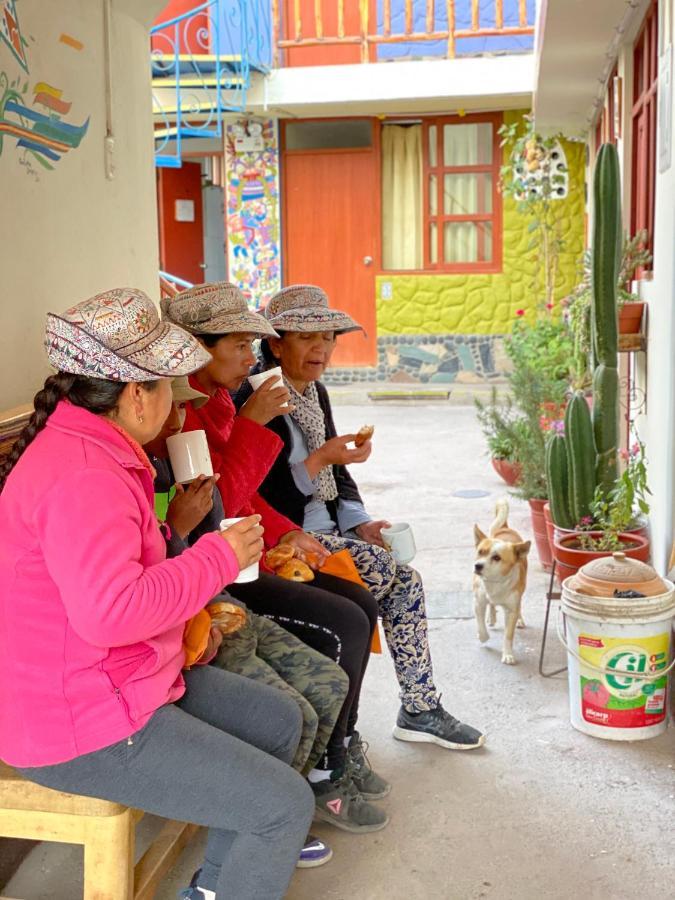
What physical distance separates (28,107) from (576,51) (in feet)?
15.8

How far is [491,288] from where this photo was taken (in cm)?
1349

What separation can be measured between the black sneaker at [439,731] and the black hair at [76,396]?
5.85ft

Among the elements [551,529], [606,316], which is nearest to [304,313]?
[606,316]

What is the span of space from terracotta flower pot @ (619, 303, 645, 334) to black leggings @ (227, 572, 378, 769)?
2.65 m

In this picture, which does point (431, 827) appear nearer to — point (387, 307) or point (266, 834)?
point (266, 834)

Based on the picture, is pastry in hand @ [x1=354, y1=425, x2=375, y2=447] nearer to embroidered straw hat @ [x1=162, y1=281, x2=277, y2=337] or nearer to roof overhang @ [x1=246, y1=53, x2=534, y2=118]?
embroidered straw hat @ [x1=162, y1=281, x2=277, y2=337]

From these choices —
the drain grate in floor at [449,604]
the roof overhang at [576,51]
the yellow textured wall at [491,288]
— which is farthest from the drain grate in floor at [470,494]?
the yellow textured wall at [491,288]

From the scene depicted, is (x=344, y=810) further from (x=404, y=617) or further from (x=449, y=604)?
(x=449, y=604)

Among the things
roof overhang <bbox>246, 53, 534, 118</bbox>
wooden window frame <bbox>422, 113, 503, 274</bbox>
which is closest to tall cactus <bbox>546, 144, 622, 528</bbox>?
roof overhang <bbox>246, 53, 534, 118</bbox>

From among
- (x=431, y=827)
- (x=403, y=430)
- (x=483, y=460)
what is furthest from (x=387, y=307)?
(x=431, y=827)

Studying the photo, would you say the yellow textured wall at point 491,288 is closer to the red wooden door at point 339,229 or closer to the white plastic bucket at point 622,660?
the red wooden door at point 339,229

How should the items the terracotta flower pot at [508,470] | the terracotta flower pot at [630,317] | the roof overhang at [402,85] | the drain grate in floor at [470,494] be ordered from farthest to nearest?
1. the roof overhang at [402,85]
2. the drain grate in floor at [470,494]
3. the terracotta flower pot at [508,470]
4. the terracotta flower pot at [630,317]

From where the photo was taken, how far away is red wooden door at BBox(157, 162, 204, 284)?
1466 centimetres

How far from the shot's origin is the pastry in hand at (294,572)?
10.5 feet
